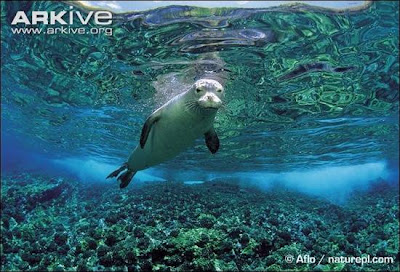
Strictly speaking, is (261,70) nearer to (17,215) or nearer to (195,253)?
(195,253)

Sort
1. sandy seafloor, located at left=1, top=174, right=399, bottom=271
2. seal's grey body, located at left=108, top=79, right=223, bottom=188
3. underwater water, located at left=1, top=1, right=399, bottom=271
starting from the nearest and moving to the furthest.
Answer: seal's grey body, located at left=108, top=79, right=223, bottom=188 < sandy seafloor, located at left=1, top=174, right=399, bottom=271 < underwater water, located at left=1, top=1, right=399, bottom=271

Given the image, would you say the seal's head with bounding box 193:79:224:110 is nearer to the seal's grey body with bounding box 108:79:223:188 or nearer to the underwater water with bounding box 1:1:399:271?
the seal's grey body with bounding box 108:79:223:188

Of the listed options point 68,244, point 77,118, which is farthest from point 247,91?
point 77,118

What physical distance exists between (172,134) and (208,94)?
5.07 ft

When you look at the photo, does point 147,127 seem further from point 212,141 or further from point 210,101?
point 210,101

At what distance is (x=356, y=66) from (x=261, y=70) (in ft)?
10.5

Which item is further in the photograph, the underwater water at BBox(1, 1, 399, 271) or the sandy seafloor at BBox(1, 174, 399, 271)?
the underwater water at BBox(1, 1, 399, 271)

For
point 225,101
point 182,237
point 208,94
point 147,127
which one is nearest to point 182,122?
point 147,127

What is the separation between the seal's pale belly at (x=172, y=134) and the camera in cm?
518

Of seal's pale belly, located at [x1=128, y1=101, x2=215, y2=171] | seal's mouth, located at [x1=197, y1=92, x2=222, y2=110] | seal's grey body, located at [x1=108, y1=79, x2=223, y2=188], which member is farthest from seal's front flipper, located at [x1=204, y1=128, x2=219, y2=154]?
seal's mouth, located at [x1=197, y1=92, x2=222, y2=110]

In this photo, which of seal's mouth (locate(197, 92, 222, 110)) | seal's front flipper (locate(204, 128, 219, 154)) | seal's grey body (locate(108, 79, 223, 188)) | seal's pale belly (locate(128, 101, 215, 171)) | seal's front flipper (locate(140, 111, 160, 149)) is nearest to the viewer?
seal's mouth (locate(197, 92, 222, 110))

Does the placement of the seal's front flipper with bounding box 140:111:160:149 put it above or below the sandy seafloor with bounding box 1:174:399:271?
above

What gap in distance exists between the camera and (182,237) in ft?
25.2

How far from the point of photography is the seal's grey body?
4.62 metres
